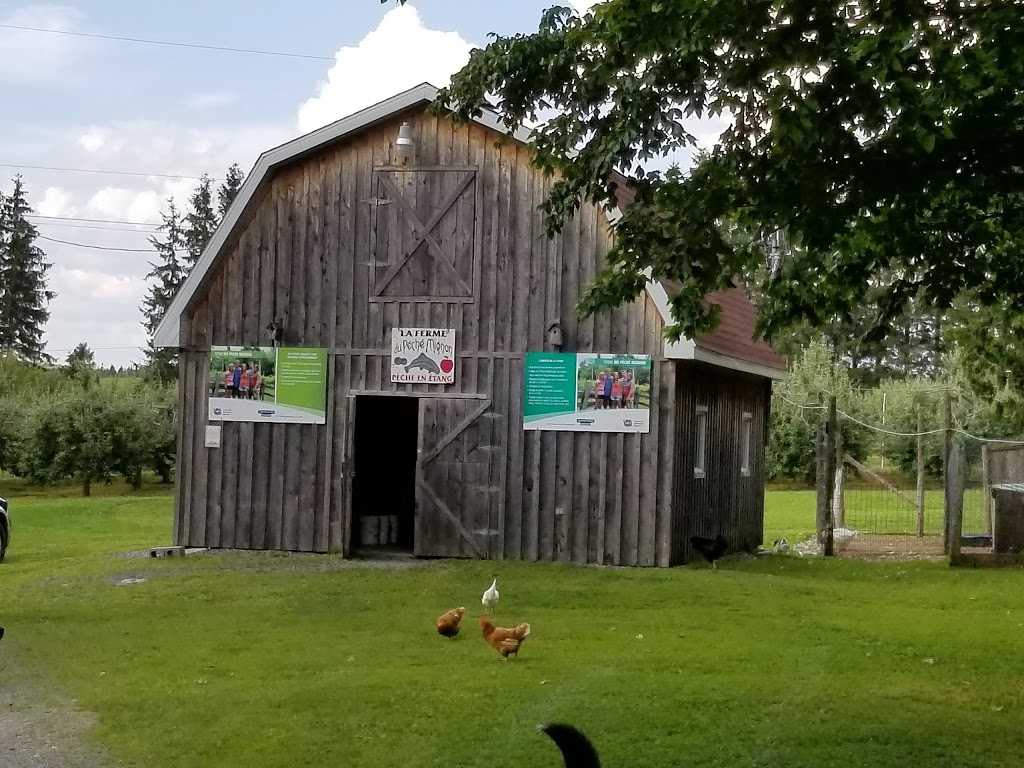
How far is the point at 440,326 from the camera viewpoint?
17.6 meters

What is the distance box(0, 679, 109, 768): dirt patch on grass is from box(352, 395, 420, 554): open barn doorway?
10.8 meters

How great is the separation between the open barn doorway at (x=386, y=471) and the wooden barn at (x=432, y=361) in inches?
83.7

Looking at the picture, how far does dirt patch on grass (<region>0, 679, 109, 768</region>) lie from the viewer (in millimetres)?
7375

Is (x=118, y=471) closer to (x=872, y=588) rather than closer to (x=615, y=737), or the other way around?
(x=872, y=588)

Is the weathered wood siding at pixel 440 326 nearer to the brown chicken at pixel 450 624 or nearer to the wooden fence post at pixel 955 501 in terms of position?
the wooden fence post at pixel 955 501

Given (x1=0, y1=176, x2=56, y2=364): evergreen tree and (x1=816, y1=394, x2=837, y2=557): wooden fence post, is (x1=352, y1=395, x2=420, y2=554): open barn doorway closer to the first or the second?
(x1=816, y1=394, x2=837, y2=557): wooden fence post

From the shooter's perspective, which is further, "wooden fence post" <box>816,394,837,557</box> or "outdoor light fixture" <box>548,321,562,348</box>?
"wooden fence post" <box>816,394,837,557</box>

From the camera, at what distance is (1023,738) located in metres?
7.98

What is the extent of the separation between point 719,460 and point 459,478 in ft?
15.0

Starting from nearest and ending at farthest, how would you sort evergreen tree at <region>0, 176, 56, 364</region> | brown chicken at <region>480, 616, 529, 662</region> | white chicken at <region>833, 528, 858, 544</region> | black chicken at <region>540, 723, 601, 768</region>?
black chicken at <region>540, 723, 601, 768</region> < brown chicken at <region>480, 616, 529, 662</region> < white chicken at <region>833, 528, 858, 544</region> < evergreen tree at <region>0, 176, 56, 364</region>

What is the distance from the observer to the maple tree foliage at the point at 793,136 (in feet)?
25.1

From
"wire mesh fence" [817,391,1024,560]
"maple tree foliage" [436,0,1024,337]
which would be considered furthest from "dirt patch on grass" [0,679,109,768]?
"wire mesh fence" [817,391,1024,560]

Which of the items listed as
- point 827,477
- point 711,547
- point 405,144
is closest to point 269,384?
point 405,144

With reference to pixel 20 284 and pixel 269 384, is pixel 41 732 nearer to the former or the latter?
pixel 269 384
